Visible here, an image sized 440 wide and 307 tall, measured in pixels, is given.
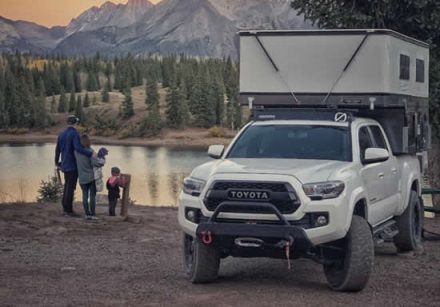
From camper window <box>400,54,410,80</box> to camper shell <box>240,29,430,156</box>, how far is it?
0.07 feet

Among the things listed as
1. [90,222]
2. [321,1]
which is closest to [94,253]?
[90,222]

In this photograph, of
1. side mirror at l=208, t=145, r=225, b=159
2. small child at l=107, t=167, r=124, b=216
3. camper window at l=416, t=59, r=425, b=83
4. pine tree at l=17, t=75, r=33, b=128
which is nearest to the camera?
side mirror at l=208, t=145, r=225, b=159

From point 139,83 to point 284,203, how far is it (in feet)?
455

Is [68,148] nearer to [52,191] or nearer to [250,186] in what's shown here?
[250,186]

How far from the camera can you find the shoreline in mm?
92500

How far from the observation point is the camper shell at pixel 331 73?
1190 centimetres

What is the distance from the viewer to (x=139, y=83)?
147m

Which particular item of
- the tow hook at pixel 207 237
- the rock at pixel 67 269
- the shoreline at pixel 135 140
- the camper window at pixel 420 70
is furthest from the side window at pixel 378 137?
the shoreline at pixel 135 140

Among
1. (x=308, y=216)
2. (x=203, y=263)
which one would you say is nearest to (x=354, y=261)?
(x=308, y=216)

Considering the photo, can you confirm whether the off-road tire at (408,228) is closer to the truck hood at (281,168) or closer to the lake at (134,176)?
the truck hood at (281,168)

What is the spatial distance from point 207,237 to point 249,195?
0.65 m

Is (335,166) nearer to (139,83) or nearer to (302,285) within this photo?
(302,285)

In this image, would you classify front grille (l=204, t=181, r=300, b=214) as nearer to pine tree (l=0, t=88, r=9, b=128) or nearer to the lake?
the lake

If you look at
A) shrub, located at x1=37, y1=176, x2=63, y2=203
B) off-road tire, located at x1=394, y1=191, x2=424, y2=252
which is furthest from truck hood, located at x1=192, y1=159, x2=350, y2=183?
shrub, located at x1=37, y1=176, x2=63, y2=203
